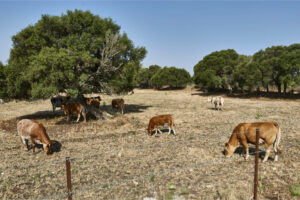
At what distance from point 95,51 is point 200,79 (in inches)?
1392

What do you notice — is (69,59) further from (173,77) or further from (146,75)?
(146,75)

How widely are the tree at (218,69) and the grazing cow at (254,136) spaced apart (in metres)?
38.1

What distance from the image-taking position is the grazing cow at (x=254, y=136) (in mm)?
7043

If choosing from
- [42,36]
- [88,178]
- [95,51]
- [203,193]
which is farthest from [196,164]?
[42,36]

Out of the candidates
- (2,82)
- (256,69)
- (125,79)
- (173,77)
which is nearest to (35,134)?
(2,82)

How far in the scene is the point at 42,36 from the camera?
1585cm

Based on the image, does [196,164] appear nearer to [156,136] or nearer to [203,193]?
[203,193]

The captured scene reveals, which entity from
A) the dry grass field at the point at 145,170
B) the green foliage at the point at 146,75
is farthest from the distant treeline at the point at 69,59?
the green foliage at the point at 146,75

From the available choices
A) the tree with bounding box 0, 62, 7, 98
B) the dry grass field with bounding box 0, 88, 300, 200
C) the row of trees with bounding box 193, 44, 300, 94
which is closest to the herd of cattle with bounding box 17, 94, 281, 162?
the dry grass field with bounding box 0, 88, 300, 200

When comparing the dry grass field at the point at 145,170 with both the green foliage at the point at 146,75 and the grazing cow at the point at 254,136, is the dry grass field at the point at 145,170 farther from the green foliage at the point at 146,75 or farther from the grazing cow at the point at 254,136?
the green foliage at the point at 146,75

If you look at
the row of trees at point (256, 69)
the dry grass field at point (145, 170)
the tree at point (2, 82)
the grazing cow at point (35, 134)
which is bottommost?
the dry grass field at point (145, 170)

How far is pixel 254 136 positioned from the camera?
7.23 meters

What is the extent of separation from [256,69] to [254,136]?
33232mm

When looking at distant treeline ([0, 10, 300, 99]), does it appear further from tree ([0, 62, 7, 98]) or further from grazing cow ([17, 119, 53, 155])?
grazing cow ([17, 119, 53, 155])
